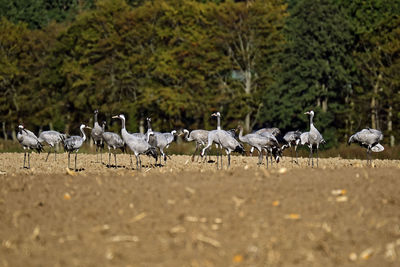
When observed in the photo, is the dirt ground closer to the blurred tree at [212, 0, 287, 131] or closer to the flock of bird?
the flock of bird

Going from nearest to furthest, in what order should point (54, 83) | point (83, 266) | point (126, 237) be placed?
point (83, 266) < point (126, 237) < point (54, 83)

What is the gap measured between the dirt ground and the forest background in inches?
1510

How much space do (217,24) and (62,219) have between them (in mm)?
49658

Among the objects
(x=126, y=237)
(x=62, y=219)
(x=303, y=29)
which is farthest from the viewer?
(x=303, y=29)

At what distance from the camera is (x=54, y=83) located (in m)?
68.2

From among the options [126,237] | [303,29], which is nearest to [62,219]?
[126,237]

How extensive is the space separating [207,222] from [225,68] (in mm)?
47588

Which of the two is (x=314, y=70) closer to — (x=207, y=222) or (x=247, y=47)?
(x=247, y=47)

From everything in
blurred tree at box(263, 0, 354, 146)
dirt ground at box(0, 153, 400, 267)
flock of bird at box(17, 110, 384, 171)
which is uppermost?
blurred tree at box(263, 0, 354, 146)

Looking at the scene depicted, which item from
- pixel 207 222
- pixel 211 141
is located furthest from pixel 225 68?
pixel 207 222

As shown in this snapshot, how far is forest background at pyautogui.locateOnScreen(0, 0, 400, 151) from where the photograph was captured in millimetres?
55938

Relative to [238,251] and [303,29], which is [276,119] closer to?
[303,29]

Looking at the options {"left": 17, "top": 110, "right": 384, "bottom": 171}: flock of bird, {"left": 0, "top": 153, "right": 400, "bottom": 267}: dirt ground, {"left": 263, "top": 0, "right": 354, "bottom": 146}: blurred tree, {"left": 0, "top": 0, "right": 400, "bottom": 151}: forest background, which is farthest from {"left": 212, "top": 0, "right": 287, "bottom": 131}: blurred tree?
{"left": 0, "top": 153, "right": 400, "bottom": 267}: dirt ground

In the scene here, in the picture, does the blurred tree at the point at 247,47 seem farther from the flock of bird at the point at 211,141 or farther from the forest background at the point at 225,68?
the flock of bird at the point at 211,141
